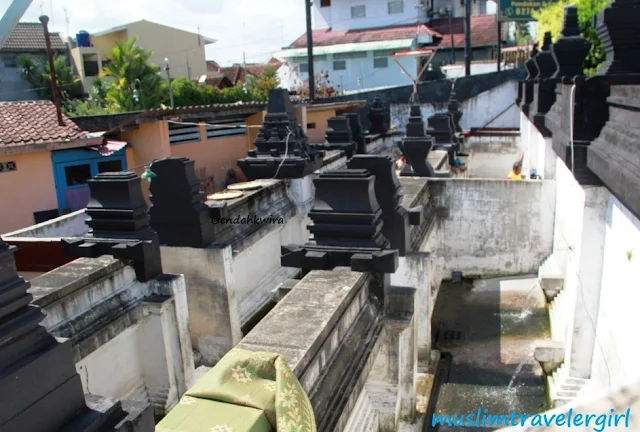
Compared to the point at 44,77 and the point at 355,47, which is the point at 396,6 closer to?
the point at 355,47

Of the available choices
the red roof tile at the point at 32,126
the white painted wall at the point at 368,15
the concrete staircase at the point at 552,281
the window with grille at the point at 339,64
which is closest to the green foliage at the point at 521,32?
the white painted wall at the point at 368,15

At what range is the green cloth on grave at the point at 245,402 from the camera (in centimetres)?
355

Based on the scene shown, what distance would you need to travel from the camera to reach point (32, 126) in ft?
47.8

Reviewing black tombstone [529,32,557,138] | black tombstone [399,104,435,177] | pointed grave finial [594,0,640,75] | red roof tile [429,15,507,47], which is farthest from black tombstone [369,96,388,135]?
red roof tile [429,15,507,47]

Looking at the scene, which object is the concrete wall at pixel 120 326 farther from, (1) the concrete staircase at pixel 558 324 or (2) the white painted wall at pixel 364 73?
(2) the white painted wall at pixel 364 73

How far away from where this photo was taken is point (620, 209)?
23.1 ft

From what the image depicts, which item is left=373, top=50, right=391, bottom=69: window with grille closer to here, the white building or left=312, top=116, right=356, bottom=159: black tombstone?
the white building

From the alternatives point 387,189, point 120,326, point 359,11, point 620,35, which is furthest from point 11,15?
point 359,11

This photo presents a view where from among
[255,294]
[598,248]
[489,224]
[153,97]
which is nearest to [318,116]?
[153,97]

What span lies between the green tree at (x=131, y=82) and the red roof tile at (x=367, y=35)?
20.4 metres

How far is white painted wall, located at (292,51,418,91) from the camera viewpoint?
4097 cm

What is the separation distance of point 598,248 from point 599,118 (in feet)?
6.23

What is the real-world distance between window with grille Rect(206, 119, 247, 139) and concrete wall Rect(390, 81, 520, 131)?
13.2 metres

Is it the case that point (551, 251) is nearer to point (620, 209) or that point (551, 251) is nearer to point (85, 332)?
point (620, 209)
